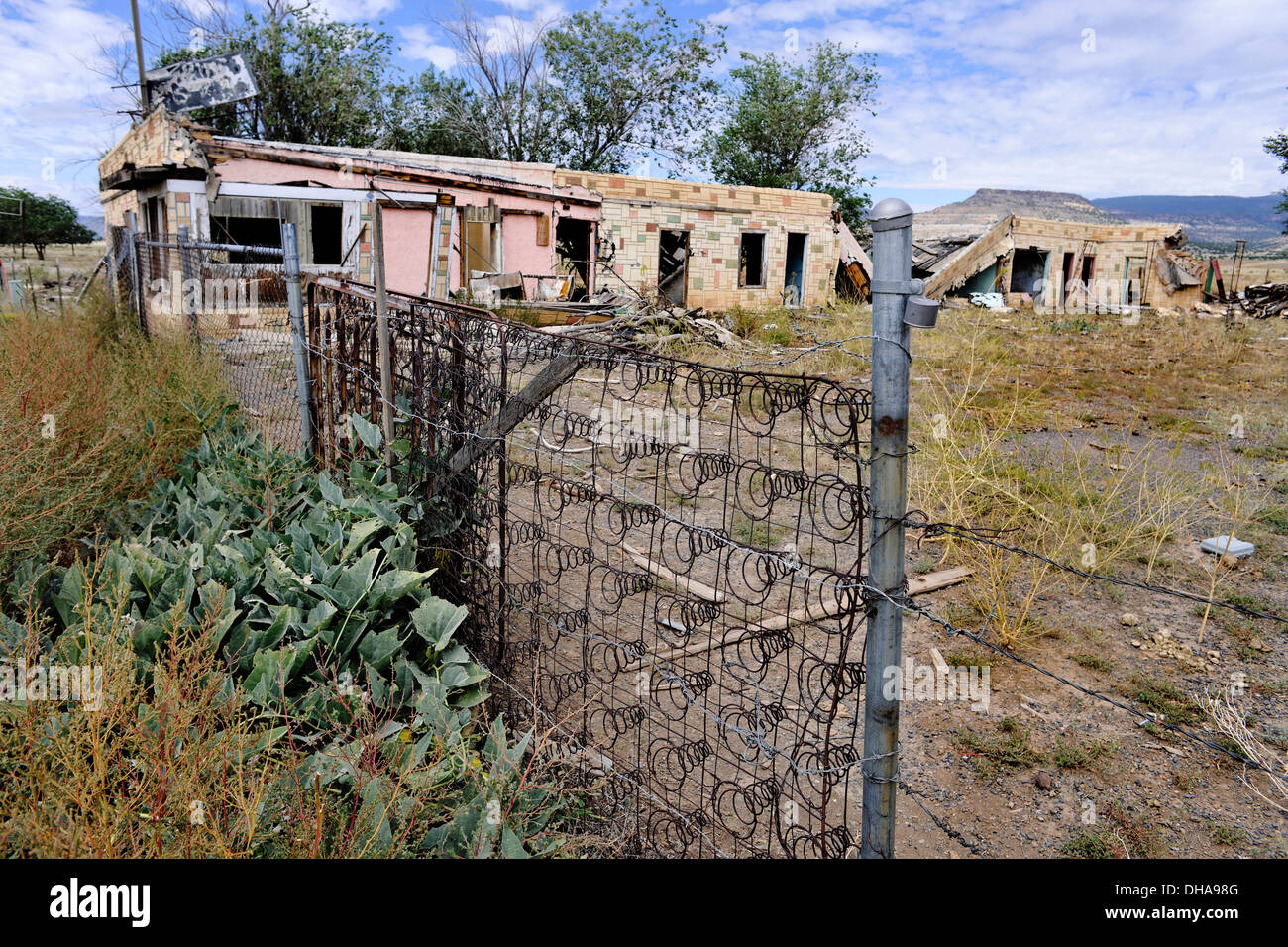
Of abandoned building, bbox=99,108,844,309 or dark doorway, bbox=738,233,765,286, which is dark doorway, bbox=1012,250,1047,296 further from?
dark doorway, bbox=738,233,765,286

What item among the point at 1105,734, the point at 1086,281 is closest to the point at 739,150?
the point at 1086,281

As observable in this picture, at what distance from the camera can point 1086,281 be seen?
30.5m

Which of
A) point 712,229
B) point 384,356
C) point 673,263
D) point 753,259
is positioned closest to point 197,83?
point 673,263

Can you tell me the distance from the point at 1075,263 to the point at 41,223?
5075 cm

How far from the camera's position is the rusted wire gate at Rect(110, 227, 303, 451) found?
6.68 metres

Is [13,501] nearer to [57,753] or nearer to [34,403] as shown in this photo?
[34,403]

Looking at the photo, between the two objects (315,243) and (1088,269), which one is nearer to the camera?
(315,243)

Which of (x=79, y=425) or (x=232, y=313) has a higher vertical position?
(x=232, y=313)

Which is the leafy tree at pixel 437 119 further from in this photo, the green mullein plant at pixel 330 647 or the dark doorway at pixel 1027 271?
the green mullein plant at pixel 330 647

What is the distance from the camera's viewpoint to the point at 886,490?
185cm

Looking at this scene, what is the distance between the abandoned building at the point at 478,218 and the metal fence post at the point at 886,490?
286 inches

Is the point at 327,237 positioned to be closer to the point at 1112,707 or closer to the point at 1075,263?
the point at 1112,707

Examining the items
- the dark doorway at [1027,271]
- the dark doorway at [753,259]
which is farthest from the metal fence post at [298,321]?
the dark doorway at [1027,271]

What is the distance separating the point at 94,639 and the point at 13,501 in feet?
4.23
